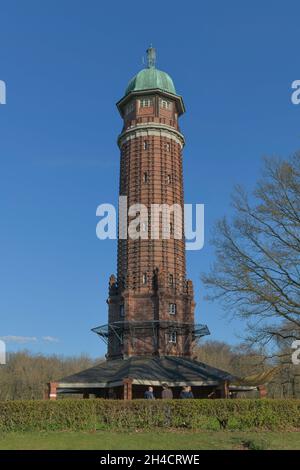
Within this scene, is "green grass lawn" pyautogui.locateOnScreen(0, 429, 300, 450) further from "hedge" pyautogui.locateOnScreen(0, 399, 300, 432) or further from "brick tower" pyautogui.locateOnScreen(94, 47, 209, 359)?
"brick tower" pyautogui.locateOnScreen(94, 47, 209, 359)

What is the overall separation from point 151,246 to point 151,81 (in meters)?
16.3

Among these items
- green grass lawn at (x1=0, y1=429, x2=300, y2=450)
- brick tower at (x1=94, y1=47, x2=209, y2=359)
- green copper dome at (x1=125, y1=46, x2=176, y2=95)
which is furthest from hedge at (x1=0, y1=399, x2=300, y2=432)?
green copper dome at (x1=125, y1=46, x2=176, y2=95)

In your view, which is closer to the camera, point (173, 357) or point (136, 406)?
point (136, 406)

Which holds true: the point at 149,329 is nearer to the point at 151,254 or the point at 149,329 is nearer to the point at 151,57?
the point at 151,254

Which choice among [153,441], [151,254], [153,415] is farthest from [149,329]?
[153,441]

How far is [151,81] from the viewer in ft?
163

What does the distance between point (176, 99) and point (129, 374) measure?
87.8ft

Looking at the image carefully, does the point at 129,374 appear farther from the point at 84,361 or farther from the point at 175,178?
the point at 84,361

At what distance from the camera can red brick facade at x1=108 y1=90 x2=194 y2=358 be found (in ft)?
141

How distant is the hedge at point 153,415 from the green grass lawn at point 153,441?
1957 mm

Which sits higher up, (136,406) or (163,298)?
(163,298)

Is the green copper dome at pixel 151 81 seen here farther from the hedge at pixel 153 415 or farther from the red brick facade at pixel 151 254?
the hedge at pixel 153 415
